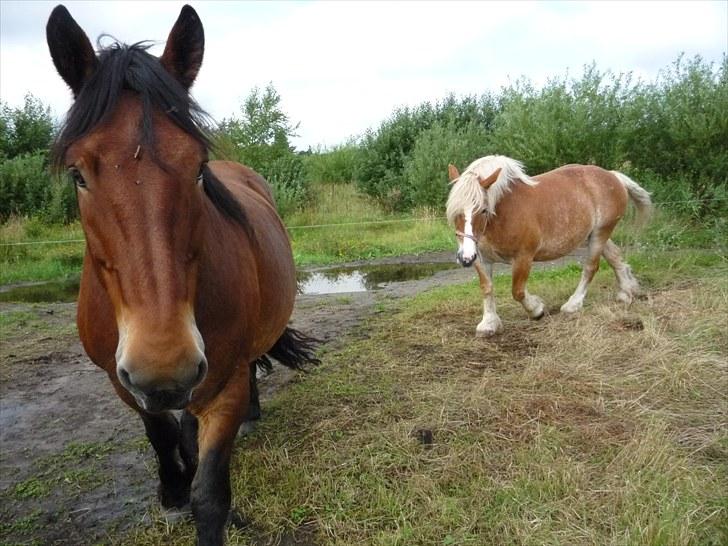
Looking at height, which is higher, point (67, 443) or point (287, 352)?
point (287, 352)

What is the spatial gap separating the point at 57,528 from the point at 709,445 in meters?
3.25

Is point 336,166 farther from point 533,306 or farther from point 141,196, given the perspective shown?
point 141,196

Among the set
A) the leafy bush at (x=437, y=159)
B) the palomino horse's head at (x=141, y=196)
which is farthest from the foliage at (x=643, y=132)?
the palomino horse's head at (x=141, y=196)

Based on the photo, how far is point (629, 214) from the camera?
711cm

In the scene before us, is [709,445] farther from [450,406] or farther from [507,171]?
[507,171]

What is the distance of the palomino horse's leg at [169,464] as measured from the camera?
8.22 feet

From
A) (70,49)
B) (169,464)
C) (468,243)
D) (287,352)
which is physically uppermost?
(70,49)

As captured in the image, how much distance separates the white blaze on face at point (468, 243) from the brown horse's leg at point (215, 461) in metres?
2.88

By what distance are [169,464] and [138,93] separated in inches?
69.4

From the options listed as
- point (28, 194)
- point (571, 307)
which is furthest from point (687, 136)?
point (28, 194)

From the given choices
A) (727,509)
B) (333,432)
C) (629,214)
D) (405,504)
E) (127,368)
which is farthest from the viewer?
(629,214)

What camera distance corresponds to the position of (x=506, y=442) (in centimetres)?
299

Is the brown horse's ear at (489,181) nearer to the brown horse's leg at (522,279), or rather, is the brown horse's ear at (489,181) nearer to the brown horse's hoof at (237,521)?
the brown horse's leg at (522,279)

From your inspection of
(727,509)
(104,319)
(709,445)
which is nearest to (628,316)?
(709,445)
